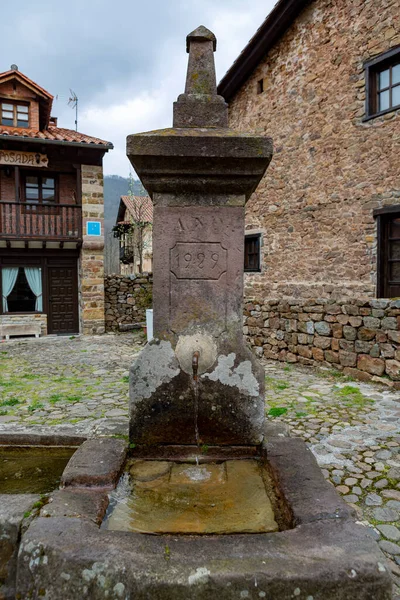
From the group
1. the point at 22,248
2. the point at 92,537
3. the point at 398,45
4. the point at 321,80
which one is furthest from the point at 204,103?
the point at 22,248

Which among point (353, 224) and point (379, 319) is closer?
Answer: point (379, 319)

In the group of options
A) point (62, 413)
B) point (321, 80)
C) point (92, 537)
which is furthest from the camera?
point (321, 80)

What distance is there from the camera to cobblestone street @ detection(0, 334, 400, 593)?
2.73 metres

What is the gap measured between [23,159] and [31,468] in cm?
1213

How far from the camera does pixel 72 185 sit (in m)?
→ 13.7

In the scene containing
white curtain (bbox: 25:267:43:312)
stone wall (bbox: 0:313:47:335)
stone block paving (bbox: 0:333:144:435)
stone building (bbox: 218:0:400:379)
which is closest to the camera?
stone block paving (bbox: 0:333:144:435)

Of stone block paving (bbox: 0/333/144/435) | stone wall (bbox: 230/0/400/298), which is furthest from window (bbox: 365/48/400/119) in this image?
stone block paving (bbox: 0/333/144/435)

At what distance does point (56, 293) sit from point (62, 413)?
32.0 feet

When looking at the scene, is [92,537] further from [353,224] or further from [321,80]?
[321,80]

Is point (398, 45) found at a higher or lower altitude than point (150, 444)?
higher

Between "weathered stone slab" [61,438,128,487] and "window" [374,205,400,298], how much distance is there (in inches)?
253

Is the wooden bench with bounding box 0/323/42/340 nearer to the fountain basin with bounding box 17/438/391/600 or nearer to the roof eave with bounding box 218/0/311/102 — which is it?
the roof eave with bounding box 218/0/311/102

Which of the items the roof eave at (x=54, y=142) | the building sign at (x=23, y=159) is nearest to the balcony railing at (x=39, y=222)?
the building sign at (x=23, y=159)

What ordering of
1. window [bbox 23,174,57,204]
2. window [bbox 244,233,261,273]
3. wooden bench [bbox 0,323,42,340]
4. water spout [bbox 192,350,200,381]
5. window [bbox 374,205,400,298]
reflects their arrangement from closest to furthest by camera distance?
water spout [bbox 192,350,200,381] → window [bbox 374,205,400,298] → window [bbox 244,233,261,273] → wooden bench [bbox 0,323,42,340] → window [bbox 23,174,57,204]
